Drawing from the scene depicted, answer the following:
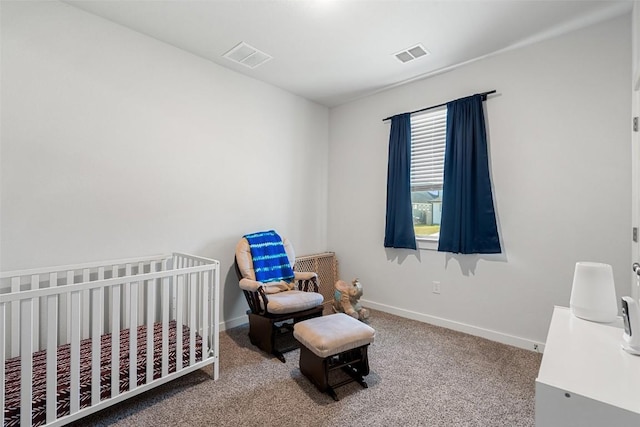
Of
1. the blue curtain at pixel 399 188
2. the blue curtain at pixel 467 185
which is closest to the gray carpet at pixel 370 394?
the blue curtain at pixel 467 185

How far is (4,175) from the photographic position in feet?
6.11

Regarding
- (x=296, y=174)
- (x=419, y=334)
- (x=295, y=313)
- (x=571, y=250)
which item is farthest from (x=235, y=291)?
(x=571, y=250)

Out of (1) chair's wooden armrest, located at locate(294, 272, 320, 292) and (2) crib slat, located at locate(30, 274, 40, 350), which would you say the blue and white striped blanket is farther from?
(2) crib slat, located at locate(30, 274, 40, 350)

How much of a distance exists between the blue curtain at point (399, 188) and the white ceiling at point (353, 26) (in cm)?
63

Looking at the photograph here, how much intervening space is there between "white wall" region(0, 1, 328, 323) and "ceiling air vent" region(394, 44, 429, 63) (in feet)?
4.61

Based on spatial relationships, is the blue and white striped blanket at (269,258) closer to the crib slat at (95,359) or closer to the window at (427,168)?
the crib slat at (95,359)

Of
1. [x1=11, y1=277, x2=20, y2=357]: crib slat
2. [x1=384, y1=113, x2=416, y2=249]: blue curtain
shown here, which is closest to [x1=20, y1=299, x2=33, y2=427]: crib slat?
[x1=11, y1=277, x2=20, y2=357]: crib slat

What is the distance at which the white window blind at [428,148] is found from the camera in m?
3.07

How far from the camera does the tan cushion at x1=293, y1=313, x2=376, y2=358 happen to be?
185cm

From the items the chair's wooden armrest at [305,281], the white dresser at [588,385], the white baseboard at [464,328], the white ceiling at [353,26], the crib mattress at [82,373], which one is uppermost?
the white ceiling at [353,26]

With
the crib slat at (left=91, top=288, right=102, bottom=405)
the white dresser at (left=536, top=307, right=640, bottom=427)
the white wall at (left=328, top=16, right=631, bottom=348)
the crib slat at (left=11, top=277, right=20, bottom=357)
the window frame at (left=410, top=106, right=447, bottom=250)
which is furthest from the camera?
the window frame at (left=410, top=106, right=447, bottom=250)

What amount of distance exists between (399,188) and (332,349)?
2.00 metres

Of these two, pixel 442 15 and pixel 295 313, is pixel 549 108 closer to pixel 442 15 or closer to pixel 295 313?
pixel 442 15

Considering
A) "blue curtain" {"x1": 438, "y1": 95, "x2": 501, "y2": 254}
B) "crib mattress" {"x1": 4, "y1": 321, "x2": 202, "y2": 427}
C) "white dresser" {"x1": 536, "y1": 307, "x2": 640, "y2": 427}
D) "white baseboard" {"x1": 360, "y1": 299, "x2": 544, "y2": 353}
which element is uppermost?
"blue curtain" {"x1": 438, "y1": 95, "x2": 501, "y2": 254}
